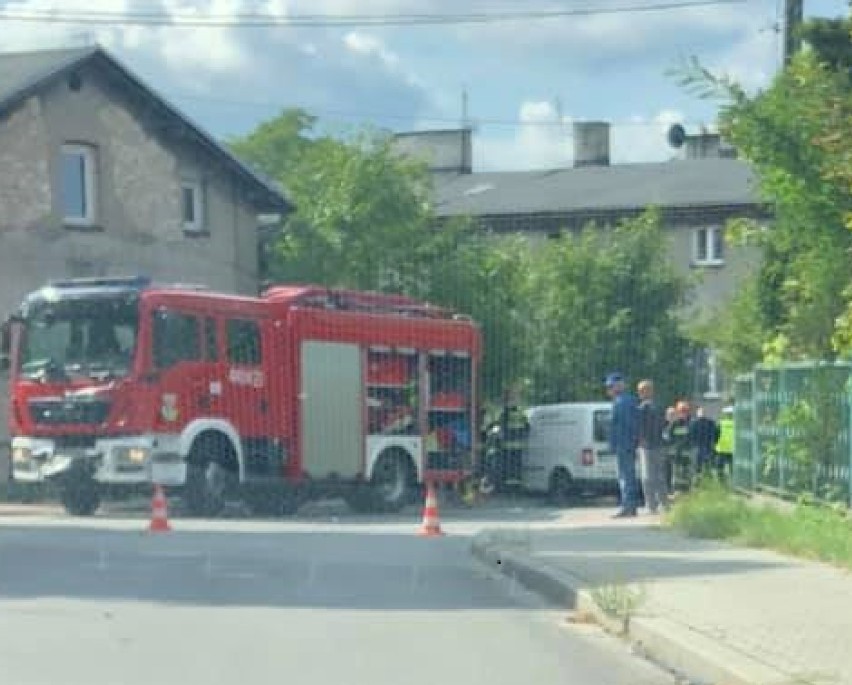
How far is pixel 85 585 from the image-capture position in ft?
57.1

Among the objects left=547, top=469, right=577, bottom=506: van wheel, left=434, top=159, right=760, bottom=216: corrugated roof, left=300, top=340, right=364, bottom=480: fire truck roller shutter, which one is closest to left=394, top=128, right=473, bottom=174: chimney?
left=434, top=159, right=760, bottom=216: corrugated roof

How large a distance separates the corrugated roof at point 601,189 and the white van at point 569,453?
20452mm

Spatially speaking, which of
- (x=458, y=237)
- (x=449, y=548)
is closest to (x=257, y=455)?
(x=449, y=548)

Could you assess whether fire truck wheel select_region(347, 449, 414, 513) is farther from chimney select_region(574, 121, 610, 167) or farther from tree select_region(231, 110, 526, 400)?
chimney select_region(574, 121, 610, 167)

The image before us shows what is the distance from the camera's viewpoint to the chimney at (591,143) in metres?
74.0

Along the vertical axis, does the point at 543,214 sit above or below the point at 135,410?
above

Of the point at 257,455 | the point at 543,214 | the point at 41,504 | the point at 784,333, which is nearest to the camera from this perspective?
the point at 784,333

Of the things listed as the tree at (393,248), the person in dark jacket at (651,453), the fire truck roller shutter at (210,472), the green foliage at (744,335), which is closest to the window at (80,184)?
the tree at (393,248)

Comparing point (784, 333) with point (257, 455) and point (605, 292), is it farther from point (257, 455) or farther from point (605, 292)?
point (605, 292)

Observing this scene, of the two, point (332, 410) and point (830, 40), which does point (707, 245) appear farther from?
point (830, 40)

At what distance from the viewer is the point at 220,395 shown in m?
29.2

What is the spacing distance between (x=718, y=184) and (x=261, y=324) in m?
33.6

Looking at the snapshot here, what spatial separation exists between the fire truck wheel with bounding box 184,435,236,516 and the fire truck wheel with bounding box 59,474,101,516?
4.05 feet

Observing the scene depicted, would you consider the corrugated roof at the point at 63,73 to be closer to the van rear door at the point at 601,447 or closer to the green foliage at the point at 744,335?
the van rear door at the point at 601,447
